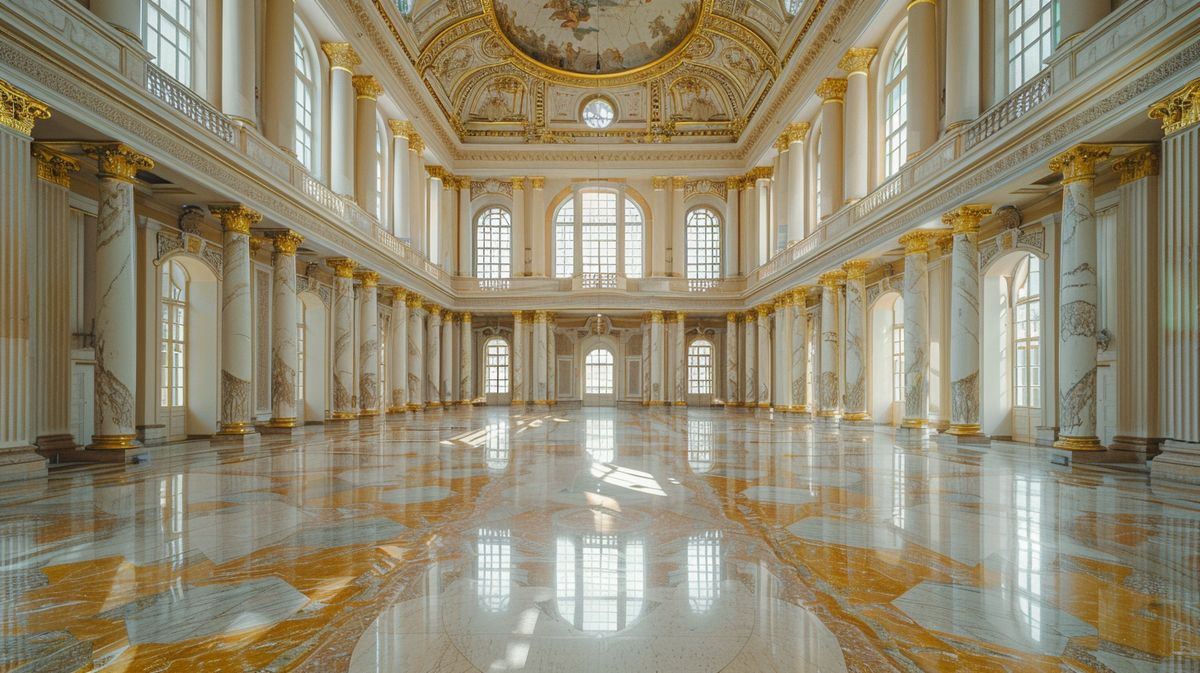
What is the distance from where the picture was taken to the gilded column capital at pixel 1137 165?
9062 millimetres

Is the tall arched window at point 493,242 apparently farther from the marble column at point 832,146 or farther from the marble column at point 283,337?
the marble column at point 283,337

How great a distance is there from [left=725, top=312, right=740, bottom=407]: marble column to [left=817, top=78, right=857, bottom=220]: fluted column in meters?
10.5

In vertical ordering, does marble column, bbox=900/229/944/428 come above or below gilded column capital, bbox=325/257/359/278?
below

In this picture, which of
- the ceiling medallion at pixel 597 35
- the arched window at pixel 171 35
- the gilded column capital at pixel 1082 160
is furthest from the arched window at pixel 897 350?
the arched window at pixel 171 35

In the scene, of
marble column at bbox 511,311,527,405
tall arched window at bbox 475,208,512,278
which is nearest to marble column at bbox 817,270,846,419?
marble column at bbox 511,311,527,405

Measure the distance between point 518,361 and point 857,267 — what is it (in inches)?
634

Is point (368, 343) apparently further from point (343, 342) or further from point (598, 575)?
point (598, 575)

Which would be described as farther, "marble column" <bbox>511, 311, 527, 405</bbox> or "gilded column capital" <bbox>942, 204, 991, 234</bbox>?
"marble column" <bbox>511, 311, 527, 405</bbox>

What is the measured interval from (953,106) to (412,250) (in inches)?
707

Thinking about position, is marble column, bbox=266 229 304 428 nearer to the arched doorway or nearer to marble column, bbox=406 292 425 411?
marble column, bbox=406 292 425 411

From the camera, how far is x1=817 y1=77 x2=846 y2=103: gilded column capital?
64.4 feet

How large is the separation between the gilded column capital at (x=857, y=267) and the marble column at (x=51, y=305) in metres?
16.9

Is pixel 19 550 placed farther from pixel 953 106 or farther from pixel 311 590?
pixel 953 106

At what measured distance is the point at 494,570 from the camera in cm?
→ 345
